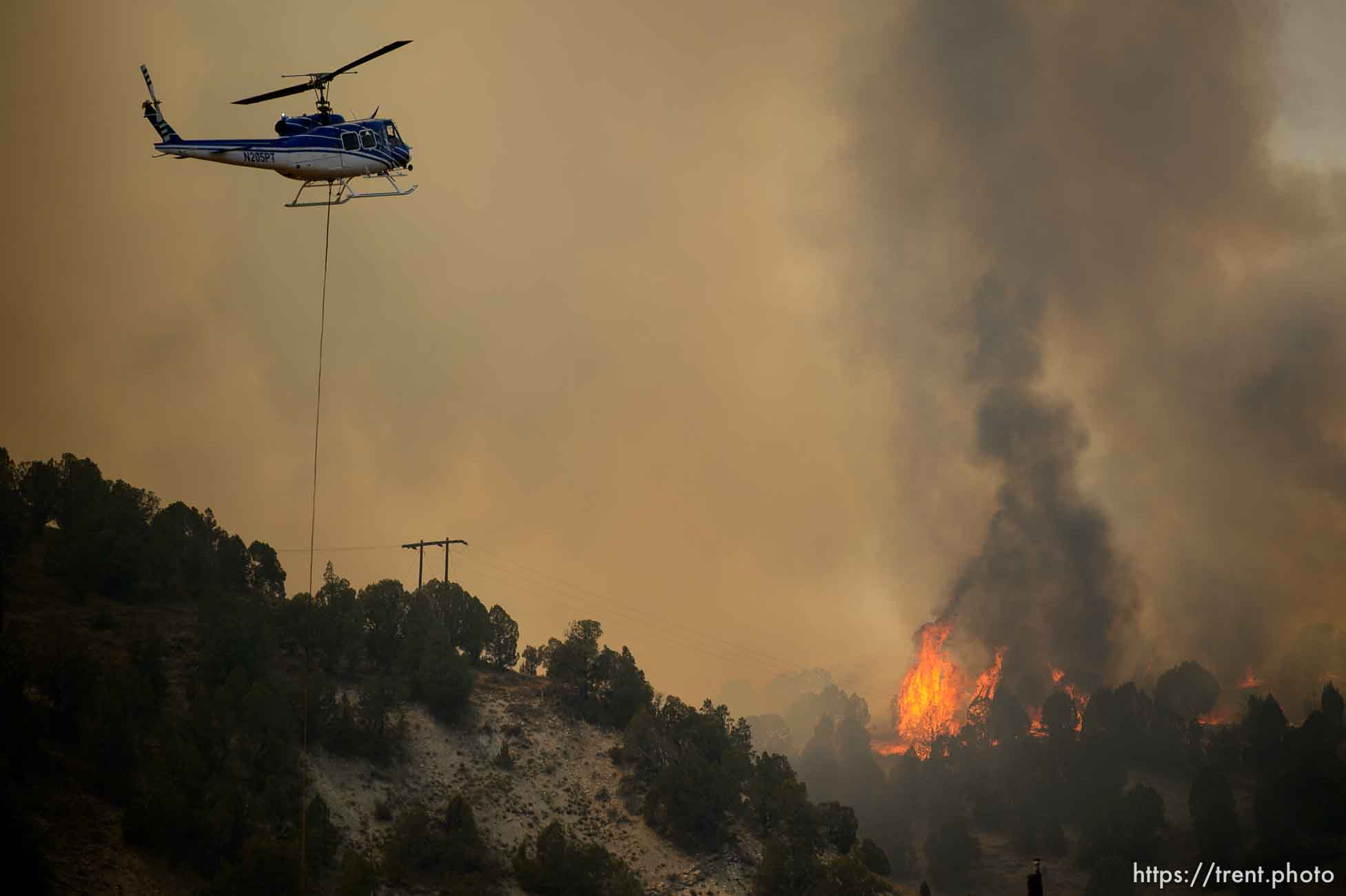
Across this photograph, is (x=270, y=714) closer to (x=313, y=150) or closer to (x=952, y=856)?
(x=313, y=150)

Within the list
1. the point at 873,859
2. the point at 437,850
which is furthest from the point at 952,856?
the point at 437,850

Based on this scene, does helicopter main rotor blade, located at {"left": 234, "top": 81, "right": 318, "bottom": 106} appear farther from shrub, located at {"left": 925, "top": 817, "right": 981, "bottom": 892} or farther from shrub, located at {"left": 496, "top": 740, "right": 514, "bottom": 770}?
shrub, located at {"left": 925, "top": 817, "right": 981, "bottom": 892}

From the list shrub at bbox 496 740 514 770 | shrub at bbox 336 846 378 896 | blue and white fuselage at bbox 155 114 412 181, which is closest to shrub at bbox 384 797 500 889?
shrub at bbox 336 846 378 896

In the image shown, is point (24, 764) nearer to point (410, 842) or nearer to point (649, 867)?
point (410, 842)

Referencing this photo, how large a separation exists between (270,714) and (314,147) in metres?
62.7

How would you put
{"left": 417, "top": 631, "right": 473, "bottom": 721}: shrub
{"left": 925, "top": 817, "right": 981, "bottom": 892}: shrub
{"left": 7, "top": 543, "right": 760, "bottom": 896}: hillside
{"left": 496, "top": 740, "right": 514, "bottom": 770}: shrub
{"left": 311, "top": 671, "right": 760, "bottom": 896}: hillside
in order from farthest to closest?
{"left": 925, "top": 817, "right": 981, "bottom": 892}: shrub → {"left": 417, "top": 631, "right": 473, "bottom": 721}: shrub → {"left": 496, "top": 740, "right": 514, "bottom": 770}: shrub → {"left": 311, "top": 671, "right": 760, "bottom": 896}: hillside → {"left": 7, "top": 543, "right": 760, "bottom": 896}: hillside

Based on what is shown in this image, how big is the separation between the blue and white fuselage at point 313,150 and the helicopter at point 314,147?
4 centimetres

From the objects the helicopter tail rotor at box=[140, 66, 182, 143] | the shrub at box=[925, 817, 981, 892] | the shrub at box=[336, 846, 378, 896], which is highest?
the helicopter tail rotor at box=[140, 66, 182, 143]

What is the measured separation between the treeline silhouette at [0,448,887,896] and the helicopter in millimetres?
53575

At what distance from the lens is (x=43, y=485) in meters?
132

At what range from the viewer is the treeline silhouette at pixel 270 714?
10144 centimetres

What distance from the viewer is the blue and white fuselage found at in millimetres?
75625

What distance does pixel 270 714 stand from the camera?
116562 mm

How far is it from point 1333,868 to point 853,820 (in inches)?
3255
